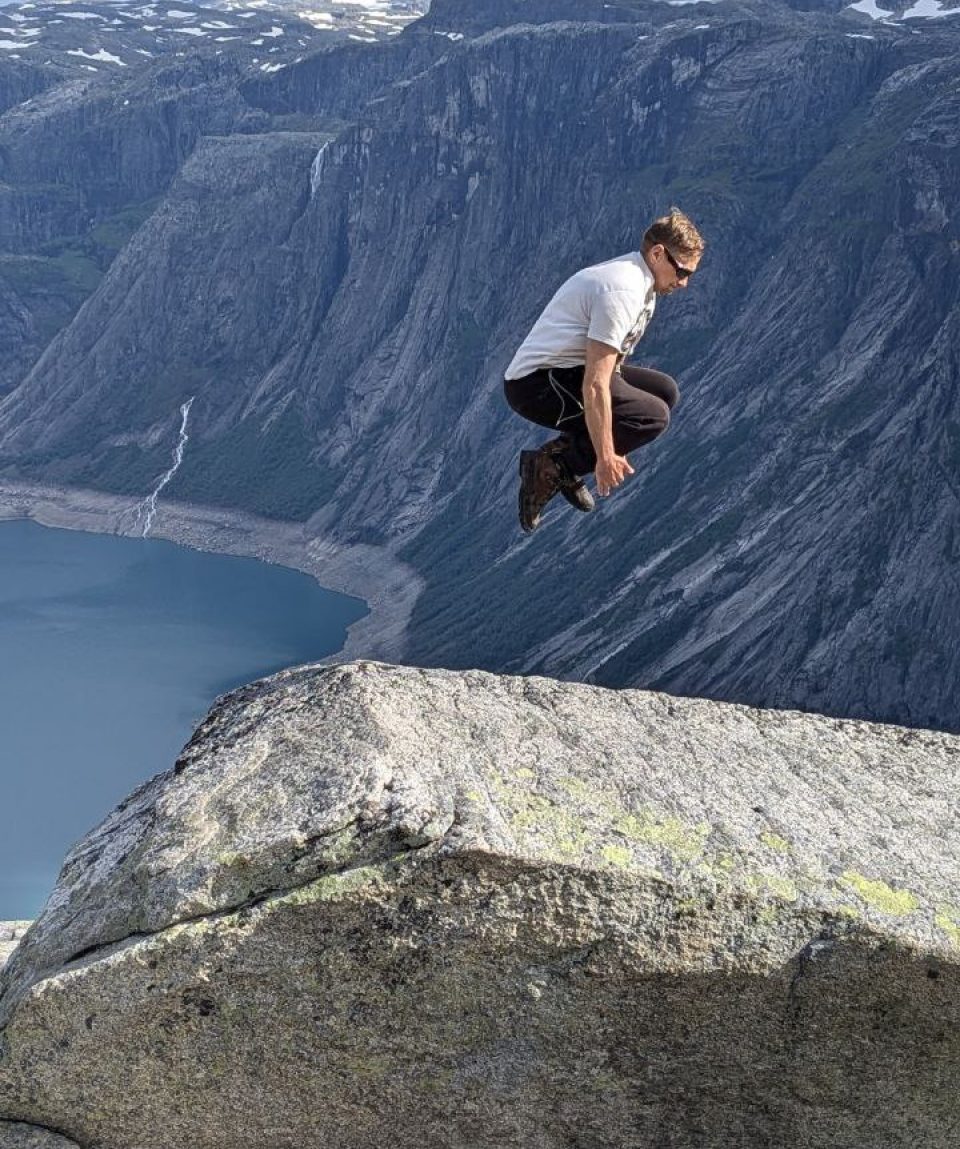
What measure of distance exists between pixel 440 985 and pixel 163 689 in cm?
16638

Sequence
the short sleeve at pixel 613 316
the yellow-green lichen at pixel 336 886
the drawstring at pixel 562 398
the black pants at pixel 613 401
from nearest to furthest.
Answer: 1. the yellow-green lichen at pixel 336 886
2. the short sleeve at pixel 613 316
3. the drawstring at pixel 562 398
4. the black pants at pixel 613 401

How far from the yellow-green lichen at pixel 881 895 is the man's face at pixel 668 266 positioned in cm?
481

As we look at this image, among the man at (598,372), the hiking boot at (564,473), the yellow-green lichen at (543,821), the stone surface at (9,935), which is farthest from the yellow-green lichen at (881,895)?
the stone surface at (9,935)

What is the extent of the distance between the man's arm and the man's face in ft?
2.32

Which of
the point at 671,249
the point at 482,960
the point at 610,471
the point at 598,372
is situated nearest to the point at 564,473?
the point at 610,471

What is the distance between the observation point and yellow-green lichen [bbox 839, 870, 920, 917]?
10.4 metres

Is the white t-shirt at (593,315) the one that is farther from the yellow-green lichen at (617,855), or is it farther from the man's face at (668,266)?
the yellow-green lichen at (617,855)

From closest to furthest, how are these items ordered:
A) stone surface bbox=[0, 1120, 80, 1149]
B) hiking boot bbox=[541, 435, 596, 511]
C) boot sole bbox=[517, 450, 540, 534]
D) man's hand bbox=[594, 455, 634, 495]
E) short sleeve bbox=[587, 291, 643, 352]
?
stone surface bbox=[0, 1120, 80, 1149]
short sleeve bbox=[587, 291, 643, 352]
man's hand bbox=[594, 455, 634, 495]
hiking boot bbox=[541, 435, 596, 511]
boot sole bbox=[517, 450, 540, 534]

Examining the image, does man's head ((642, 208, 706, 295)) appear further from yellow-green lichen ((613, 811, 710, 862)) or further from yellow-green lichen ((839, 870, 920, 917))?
yellow-green lichen ((839, 870, 920, 917))

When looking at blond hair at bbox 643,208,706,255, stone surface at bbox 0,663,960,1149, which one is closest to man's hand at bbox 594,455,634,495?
blond hair at bbox 643,208,706,255

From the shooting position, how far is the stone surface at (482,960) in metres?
10.1

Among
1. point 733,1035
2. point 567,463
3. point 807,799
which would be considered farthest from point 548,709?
point 567,463

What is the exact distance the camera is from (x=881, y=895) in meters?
10.5

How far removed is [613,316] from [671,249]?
76 centimetres
